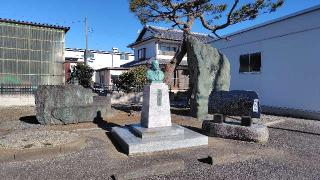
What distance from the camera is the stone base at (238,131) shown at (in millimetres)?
7448

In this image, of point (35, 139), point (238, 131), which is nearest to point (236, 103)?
point (238, 131)

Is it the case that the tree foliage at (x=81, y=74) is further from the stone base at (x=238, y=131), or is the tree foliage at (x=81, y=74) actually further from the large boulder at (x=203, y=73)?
the stone base at (x=238, y=131)

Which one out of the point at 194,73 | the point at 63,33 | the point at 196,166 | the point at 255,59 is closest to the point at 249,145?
the point at 196,166

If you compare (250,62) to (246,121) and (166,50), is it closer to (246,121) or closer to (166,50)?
(246,121)

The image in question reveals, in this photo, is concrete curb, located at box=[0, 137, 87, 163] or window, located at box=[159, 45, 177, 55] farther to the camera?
window, located at box=[159, 45, 177, 55]

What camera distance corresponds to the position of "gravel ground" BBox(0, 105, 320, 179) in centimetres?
507

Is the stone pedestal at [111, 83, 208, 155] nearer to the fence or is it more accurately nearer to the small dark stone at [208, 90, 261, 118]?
the small dark stone at [208, 90, 261, 118]

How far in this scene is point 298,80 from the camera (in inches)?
492

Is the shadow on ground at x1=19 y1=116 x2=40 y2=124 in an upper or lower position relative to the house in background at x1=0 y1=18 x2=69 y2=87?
lower

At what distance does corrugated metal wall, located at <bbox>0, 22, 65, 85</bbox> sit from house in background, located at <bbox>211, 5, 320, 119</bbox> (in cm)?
1119

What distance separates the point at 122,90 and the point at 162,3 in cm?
983

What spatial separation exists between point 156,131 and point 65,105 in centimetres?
508

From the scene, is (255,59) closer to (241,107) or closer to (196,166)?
(241,107)

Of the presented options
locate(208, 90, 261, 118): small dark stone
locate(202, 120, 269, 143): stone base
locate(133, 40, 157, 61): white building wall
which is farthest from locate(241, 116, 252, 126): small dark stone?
locate(133, 40, 157, 61): white building wall
